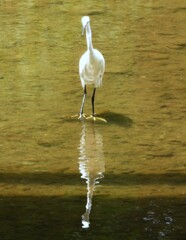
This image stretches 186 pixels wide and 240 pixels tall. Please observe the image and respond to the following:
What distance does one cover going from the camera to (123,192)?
682 centimetres

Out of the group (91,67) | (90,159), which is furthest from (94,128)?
(90,159)

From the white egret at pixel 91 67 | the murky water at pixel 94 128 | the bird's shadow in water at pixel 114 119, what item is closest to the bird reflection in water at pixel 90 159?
the murky water at pixel 94 128

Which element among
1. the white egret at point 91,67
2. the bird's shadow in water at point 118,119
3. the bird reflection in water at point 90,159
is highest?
the white egret at point 91,67

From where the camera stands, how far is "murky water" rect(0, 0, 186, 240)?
20.6 ft

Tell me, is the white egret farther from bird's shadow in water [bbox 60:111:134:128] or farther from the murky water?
the murky water

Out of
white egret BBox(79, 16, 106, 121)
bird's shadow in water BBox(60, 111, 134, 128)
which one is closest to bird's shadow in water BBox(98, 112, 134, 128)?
bird's shadow in water BBox(60, 111, 134, 128)

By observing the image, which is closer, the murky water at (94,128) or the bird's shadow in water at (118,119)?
the murky water at (94,128)

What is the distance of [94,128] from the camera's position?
8.93 metres

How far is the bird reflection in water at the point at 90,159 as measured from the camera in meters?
6.79

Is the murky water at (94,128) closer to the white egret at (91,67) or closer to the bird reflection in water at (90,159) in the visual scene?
the bird reflection in water at (90,159)

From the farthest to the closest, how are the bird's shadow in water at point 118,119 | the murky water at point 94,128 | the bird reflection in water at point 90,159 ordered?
the bird's shadow in water at point 118,119
the bird reflection in water at point 90,159
the murky water at point 94,128

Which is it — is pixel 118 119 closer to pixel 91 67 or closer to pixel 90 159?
pixel 91 67

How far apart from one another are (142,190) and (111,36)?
6312 millimetres

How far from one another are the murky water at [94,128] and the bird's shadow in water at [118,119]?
14 mm
